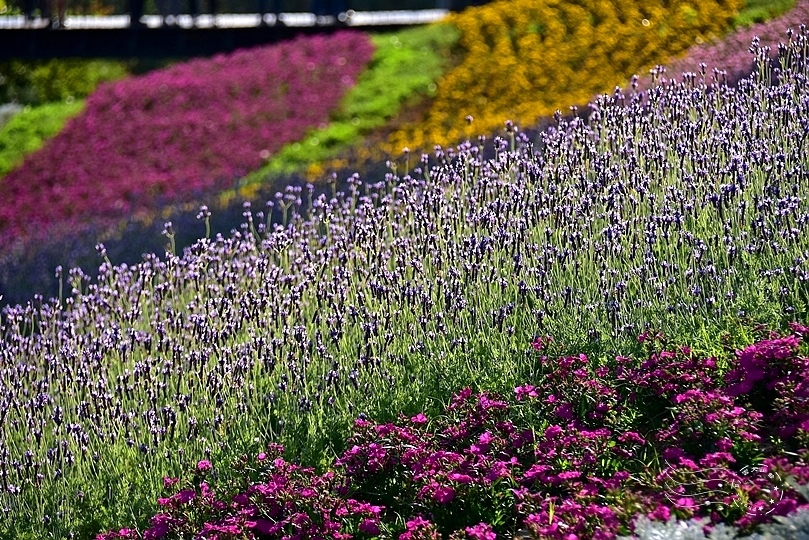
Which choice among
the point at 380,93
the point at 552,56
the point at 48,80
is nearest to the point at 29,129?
the point at 48,80

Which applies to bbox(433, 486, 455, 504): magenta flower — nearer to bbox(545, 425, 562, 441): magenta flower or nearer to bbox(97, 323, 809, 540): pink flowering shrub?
bbox(97, 323, 809, 540): pink flowering shrub

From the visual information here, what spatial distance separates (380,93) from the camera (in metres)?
18.5

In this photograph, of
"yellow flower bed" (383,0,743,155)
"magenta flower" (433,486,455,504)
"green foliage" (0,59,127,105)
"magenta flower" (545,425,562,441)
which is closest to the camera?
"magenta flower" (433,486,455,504)

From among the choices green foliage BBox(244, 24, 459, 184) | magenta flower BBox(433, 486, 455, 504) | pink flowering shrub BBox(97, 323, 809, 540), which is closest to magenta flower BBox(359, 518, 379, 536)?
pink flowering shrub BBox(97, 323, 809, 540)

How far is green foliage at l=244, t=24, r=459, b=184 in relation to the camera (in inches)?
671

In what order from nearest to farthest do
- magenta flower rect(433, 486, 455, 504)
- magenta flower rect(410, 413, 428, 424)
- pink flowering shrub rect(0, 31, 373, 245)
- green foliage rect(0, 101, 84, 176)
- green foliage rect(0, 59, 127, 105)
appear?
magenta flower rect(433, 486, 455, 504)
magenta flower rect(410, 413, 428, 424)
pink flowering shrub rect(0, 31, 373, 245)
green foliage rect(0, 101, 84, 176)
green foliage rect(0, 59, 127, 105)

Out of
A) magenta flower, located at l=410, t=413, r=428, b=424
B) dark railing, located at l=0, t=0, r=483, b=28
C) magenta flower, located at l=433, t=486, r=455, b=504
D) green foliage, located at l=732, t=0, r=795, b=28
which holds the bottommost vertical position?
magenta flower, located at l=433, t=486, r=455, b=504

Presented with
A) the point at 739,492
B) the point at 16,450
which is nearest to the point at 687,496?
the point at 739,492

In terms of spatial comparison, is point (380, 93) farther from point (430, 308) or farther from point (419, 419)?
point (419, 419)

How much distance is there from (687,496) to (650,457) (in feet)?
1.49

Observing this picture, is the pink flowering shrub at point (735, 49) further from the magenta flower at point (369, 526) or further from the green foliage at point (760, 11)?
the magenta flower at point (369, 526)

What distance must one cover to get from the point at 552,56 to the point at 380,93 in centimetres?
303

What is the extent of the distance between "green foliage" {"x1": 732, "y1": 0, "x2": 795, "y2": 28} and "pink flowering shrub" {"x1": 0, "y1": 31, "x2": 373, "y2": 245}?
6.49 meters

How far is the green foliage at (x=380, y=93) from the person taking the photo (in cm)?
1705
